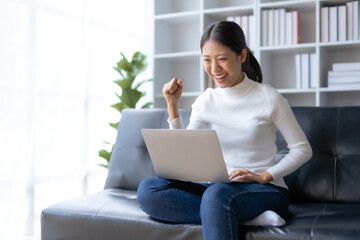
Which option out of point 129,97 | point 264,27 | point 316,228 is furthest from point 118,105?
point 316,228

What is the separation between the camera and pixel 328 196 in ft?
6.48

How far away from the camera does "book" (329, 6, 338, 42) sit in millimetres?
3301

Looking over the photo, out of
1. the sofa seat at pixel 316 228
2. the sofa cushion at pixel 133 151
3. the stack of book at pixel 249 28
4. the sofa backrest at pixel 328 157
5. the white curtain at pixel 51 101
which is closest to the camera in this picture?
the sofa seat at pixel 316 228

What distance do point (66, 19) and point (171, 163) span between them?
1687 millimetres

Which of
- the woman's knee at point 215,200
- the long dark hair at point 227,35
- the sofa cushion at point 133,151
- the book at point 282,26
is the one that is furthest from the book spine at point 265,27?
the woman's knee at point 215,200

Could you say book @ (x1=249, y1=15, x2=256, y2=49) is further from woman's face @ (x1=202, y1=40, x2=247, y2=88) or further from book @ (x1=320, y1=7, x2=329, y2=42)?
woman's face @ (x1=202, y1=40, x2=247, y2=88)

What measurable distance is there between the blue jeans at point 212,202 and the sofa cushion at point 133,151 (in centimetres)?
→ 49

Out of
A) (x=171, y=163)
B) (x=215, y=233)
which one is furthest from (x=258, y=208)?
(x=171, y=163)

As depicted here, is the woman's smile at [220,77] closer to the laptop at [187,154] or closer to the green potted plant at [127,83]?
the laptop at [187,154]

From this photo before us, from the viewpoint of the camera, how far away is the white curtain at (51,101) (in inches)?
104

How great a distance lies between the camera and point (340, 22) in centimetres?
329

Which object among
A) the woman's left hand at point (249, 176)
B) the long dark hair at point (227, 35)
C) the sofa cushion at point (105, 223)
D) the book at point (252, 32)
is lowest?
the sofa cushion at point (105, 223)

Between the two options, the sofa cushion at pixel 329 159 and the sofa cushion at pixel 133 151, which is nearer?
the sofa cushion at pixel 329 159

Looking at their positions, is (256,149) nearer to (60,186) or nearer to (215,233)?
(215,233)
